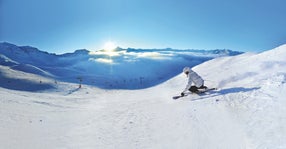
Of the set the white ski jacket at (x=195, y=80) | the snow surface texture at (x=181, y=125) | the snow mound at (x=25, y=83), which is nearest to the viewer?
the snow surface texture at (x=181, y=125)

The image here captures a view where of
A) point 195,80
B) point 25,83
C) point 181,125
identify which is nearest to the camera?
point 181,125

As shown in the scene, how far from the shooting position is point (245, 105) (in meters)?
11.3

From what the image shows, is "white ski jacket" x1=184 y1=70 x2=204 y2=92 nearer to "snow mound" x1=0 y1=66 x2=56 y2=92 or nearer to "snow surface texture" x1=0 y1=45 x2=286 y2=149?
"snow surface texture" x1=0 y1=45 x2=286 y2=149

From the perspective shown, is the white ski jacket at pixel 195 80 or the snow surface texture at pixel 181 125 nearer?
the snow surface texture at pixel 181 125

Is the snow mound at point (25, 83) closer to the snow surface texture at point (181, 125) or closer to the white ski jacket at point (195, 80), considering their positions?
the snow surface texture at point (181, 125)

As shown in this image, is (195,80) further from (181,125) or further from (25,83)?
(25,83)

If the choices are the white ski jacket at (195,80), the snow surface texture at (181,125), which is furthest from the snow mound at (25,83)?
the white ski jacket at (195,80)

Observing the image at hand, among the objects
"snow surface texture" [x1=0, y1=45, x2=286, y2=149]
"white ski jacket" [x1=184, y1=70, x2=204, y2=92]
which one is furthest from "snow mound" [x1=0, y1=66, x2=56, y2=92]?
"white ski jacket" [x1=184, y1=70, x2=204, y2=92]

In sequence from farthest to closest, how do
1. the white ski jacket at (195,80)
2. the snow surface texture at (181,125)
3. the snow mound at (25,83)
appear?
the snow mound at (25,83) → the white ski jacket at (195,80) → the snow surface texture at (181,125)

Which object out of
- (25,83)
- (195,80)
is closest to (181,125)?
(195,80)

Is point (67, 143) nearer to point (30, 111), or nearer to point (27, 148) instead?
point (27, 148)

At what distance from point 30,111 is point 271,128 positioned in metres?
13.9

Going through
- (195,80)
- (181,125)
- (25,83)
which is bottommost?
(181,125)

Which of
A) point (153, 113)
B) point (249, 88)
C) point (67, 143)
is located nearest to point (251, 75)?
point (249, 88)
